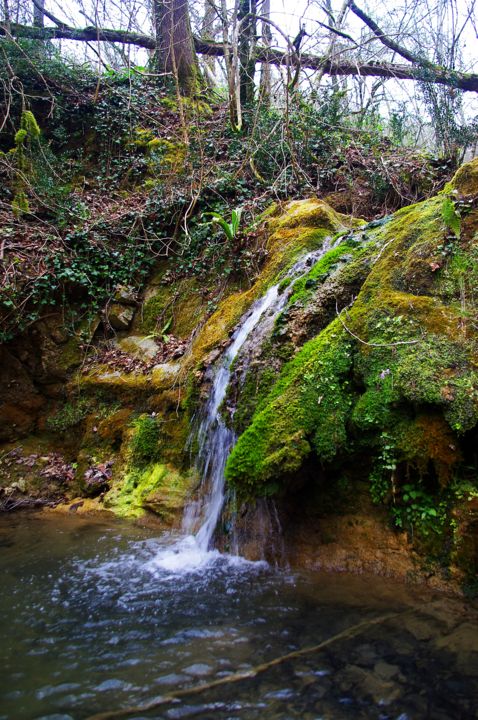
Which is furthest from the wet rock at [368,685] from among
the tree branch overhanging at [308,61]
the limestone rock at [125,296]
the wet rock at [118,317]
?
the tree branch overhanging at [308,61]

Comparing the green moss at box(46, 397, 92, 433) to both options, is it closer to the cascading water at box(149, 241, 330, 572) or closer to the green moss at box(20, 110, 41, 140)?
the cascading water at box(149, 241, 330, 572)

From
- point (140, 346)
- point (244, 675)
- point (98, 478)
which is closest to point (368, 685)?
point (244, 675)

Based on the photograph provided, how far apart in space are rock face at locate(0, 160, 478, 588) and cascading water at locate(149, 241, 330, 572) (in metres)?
0.19

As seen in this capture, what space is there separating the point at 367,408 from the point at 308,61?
1086cm

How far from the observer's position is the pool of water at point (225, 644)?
2.11 metres

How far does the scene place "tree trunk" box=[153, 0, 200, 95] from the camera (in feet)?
35.3

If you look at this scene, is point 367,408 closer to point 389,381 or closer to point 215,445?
point 389,381

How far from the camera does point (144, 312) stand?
7340mm

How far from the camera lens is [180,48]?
36.3ft

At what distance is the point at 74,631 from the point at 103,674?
0.55m

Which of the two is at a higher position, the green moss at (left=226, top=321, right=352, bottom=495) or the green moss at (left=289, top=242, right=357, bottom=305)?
the green moss at (left=289, top=242, right=357, bottom=305)

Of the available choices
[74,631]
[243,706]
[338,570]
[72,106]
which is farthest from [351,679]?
[72,106]

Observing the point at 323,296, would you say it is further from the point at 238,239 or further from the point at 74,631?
the point at 74,631

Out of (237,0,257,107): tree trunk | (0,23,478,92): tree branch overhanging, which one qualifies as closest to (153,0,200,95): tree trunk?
(0,23,478,92): tree branch overhanging
